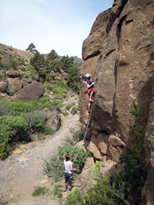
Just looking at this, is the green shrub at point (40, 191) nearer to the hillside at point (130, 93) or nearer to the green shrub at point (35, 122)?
the hillside at point (130, 93)

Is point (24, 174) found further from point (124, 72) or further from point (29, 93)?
point (29, 93)

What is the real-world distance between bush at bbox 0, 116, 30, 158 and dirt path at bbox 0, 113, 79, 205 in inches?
28.3

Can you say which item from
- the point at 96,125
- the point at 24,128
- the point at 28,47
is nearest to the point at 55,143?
the point at 24,128

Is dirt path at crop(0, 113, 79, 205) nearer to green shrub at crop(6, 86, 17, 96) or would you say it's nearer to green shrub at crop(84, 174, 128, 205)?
green shrub at crop(84, 174, 128, 205)

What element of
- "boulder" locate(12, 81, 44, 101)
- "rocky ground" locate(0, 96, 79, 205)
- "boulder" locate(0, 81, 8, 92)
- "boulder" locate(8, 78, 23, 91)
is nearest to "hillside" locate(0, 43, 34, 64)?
"boulder" locate(8, 78, 23, 91)

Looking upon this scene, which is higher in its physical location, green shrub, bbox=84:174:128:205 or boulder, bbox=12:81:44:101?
boulder, bbox=12:81:44:101

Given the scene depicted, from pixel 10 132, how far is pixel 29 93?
1040cm

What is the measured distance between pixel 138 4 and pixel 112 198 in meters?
4.18

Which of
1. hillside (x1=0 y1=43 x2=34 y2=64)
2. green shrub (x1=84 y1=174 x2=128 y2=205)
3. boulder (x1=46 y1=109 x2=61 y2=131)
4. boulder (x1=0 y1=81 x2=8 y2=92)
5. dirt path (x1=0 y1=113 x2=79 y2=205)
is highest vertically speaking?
hillside (x1=0 y1=43 x2=34 y2=64)

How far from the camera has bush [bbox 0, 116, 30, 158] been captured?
844 centimetres

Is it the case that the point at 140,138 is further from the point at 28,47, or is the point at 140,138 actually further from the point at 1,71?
the point at 28,47

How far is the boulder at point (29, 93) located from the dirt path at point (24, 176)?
9.93 meters

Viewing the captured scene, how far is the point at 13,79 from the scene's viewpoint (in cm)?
2203

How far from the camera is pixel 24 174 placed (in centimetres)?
685
